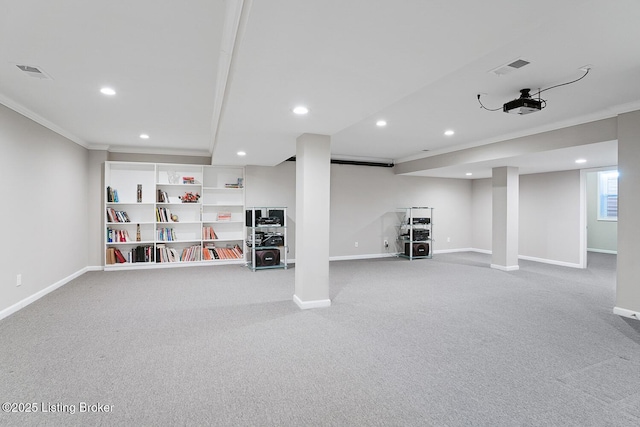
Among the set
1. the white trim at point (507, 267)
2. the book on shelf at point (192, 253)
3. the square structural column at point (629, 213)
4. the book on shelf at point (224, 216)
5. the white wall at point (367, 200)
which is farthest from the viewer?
the white wall at point (367, 200)

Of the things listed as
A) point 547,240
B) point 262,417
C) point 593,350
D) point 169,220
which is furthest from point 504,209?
point 169,220

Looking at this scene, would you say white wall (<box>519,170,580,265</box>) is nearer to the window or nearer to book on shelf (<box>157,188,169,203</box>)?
the window

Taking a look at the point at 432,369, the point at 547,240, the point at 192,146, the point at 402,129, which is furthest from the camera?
the point at 547,240

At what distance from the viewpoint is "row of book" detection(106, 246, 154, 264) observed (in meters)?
6.12

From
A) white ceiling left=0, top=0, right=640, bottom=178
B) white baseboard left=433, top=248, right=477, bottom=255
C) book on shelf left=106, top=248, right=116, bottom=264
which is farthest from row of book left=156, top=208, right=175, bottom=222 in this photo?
white baseboard left=433, top=248, right=477, bottom=255

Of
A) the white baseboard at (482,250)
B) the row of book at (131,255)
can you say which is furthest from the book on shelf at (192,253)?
the white baseboard at (482,250)

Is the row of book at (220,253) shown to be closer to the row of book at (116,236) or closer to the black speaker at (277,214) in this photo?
the black speaker at (277,214)

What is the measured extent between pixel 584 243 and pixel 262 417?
7513mm

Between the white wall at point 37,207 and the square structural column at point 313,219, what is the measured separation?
10.8ft

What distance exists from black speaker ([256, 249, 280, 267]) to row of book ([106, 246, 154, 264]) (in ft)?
7.17

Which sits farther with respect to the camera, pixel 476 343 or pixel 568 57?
pixel 476 343

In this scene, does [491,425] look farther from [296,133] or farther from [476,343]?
[296,133]

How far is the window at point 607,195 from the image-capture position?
8.48m

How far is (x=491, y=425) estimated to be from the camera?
1825 millimetres
